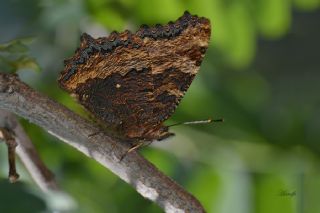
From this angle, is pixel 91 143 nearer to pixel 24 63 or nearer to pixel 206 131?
pixel 24 63

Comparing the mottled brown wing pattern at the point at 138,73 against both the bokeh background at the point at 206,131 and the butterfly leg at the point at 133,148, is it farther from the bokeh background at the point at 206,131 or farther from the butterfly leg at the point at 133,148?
the bokeh background at the point at 206,131

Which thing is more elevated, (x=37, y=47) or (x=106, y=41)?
(x=37, y=47)

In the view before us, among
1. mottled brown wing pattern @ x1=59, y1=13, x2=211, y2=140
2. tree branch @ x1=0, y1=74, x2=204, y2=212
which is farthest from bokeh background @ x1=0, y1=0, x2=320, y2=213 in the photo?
tree branch @ x1=0, y1=74, x2=204, y2=212

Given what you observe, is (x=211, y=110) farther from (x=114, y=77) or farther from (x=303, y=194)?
(x=114, y=77)

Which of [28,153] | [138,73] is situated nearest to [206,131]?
[138,73]

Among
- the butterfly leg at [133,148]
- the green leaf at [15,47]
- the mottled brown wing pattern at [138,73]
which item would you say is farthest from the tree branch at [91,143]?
the green leaf at [15,47]

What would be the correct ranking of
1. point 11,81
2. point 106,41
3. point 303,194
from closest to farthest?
point 11,81, point 106,41, point 303,194

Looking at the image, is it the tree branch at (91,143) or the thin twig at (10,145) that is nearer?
the tree branch at (91,143)

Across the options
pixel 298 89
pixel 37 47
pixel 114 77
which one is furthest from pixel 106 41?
pixel 298 89
